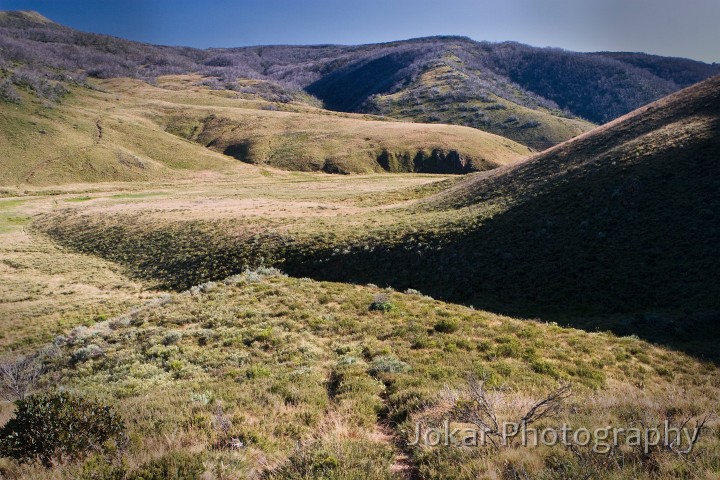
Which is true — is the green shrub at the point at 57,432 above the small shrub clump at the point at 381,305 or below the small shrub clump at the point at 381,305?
above

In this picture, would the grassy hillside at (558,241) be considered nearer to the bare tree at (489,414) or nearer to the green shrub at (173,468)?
the bare tree at (489,414)

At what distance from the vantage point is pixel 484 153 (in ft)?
418

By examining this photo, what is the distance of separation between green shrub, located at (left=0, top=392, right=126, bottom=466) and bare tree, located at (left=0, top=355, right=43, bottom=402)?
4635 mm

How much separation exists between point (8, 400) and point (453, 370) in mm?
13017

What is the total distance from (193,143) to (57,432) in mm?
147245

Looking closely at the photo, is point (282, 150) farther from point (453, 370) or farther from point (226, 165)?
point (453, 370)

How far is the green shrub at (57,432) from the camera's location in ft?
21.1

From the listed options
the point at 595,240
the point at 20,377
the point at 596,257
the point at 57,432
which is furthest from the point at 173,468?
the point at 595,240

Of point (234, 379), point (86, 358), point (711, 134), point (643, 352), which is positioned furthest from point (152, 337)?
point (711, 134)

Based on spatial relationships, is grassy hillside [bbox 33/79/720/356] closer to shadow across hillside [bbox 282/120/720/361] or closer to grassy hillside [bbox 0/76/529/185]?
shadow across hillside [bbox 282/120/720/361]

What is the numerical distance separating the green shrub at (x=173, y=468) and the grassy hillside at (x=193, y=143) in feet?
369

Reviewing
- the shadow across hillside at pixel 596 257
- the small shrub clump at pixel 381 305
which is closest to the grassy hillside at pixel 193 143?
the shadow across hillside at pixel 596 257

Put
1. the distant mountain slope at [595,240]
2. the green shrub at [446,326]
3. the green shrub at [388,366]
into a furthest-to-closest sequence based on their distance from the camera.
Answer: the distant mountain slope at [595,240] < the green shrub at [446,326] < the green shrub at [388,366]

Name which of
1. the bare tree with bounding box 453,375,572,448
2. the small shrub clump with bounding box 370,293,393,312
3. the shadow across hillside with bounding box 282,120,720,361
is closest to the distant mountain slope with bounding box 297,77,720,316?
the shadow across hillside with bounding box 282,120,720,361
